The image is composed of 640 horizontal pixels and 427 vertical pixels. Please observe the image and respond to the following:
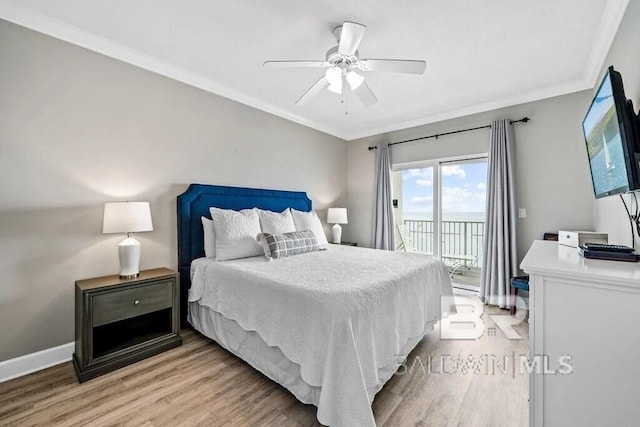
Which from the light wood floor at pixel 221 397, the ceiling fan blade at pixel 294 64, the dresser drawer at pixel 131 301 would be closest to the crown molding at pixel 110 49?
the ceiling fan blade at pixel 294 64

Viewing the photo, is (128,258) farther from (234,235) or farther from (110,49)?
(110,49)

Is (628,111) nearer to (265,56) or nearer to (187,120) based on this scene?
(265,56)

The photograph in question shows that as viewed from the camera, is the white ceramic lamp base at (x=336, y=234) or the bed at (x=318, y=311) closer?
the bed at (x=318, y=311)

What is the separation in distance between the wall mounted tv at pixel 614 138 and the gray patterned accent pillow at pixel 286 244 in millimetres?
2346

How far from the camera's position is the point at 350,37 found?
1833mm

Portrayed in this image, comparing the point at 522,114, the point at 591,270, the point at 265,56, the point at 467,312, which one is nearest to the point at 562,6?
the point at 522,114

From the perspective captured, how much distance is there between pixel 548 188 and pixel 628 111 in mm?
2427

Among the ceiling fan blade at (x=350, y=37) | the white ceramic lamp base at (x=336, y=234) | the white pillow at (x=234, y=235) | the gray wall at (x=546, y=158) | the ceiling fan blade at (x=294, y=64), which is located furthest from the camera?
the white ceramic lamp base at (x=336, y=234)

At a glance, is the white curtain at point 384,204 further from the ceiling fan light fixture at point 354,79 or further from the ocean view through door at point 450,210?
the ceiling fan light fixture at point 354,79

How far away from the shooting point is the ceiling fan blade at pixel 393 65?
1.98 m

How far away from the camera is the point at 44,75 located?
207 cm

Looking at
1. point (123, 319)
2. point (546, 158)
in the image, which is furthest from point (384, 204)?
point (123, 319)

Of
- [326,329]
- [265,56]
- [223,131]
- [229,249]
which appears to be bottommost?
[326,329]

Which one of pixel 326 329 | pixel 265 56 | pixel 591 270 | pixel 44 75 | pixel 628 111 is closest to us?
pixel 591 270
